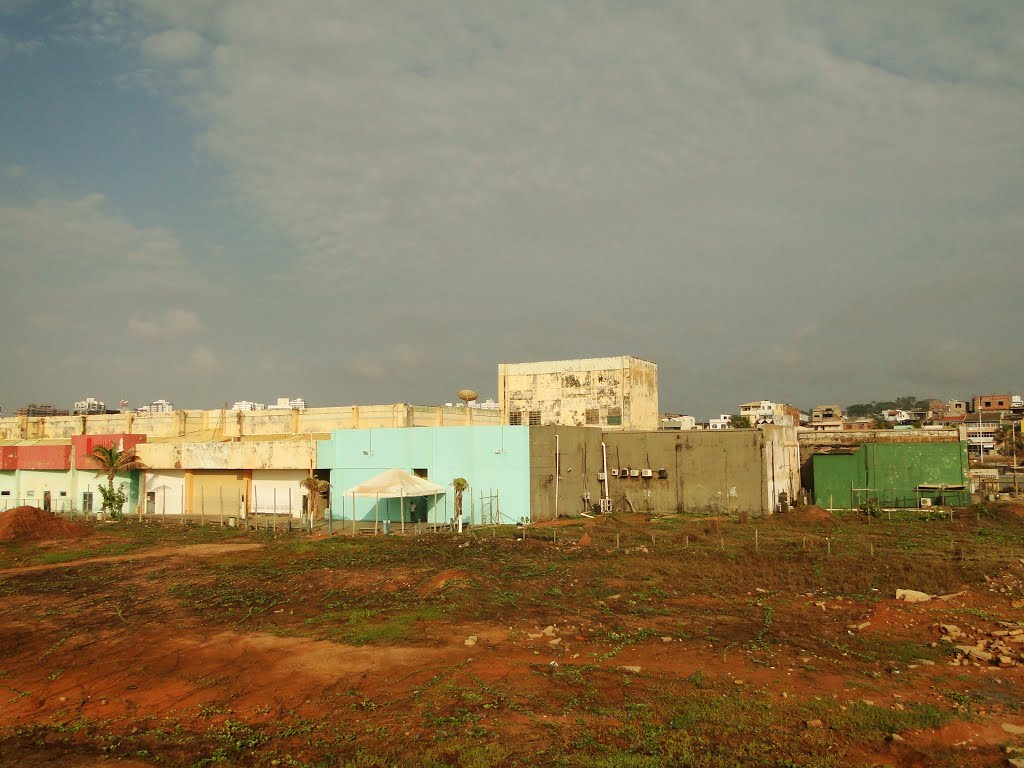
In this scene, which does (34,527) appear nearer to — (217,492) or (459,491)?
(217,492)

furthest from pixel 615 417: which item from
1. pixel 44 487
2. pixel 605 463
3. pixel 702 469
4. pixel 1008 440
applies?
pixel 1008 440

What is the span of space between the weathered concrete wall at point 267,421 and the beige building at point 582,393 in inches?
132

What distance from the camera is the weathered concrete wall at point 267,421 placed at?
47.0 metres

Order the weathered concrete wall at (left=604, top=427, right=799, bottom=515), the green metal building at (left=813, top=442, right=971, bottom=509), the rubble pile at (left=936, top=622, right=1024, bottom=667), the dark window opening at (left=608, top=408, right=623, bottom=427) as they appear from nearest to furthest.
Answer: the rubble pile at (left=936, top=622, right=1024, bottom=667) < the weathered concrete wall at (left=604, top=427, right=799, bottom=515) < the green metal building at (left=813, top=442, right=971, bottom=509) < the dark window opening at (left=608, top=408, right=623, bottom=427)

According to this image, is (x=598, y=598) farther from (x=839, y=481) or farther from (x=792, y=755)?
(x=839, y=481)

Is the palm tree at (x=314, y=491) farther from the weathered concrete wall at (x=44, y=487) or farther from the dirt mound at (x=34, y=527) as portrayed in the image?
the weathered concrete wall at (x=44, y=487)

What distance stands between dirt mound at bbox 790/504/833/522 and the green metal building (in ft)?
19.1

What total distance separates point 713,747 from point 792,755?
3.52 ft

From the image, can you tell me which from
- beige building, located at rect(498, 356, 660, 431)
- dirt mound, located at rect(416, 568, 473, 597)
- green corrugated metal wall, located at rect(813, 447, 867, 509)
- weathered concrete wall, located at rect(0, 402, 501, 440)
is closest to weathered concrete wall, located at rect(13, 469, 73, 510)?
weathered concrete wall, located at rect(0, 402, 501, 440)

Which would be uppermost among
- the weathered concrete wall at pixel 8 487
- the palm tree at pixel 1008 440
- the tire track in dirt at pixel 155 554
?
the palm tree at pixel 1008 440

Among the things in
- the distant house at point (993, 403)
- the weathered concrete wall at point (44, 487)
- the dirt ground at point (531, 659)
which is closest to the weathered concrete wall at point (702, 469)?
the dirt ground at point (531, 659)

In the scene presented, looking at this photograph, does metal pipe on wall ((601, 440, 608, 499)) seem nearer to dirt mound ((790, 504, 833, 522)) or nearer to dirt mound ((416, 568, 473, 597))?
dirt mound ((790, 504, 833, 522))

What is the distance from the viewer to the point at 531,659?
1412cm

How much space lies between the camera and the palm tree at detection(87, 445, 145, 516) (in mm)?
43094
